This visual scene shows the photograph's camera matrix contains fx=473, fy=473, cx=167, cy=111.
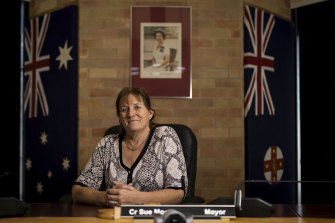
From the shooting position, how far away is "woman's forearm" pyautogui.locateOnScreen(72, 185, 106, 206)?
2207 millimetres

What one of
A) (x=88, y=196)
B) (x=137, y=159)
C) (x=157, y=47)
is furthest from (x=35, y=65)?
(x=88, y=196)

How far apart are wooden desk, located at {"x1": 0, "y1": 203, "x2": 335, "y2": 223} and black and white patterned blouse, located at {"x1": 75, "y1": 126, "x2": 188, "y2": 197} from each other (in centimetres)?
43

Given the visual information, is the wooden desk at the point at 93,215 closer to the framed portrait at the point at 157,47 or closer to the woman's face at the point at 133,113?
the woman's face at the point at 133,113

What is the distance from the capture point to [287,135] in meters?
4.36

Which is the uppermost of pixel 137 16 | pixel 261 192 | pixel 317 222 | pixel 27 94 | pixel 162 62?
pixel 137 16

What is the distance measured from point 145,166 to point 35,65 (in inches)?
84.6

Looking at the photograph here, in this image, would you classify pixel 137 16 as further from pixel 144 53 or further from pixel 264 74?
pixel 264 74

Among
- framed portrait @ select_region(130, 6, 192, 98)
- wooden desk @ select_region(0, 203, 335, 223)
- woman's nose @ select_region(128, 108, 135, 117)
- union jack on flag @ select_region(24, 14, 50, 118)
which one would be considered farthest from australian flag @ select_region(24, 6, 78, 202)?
wooden desk @ select_region(0, 203, 335, 223)

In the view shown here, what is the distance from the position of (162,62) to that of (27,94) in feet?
4.24

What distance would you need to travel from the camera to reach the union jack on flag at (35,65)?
162 inches

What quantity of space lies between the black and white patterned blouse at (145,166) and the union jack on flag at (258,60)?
165cm

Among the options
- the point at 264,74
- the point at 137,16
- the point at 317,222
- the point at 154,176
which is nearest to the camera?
the point at 317,222

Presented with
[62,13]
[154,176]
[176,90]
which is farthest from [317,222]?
[62,13]

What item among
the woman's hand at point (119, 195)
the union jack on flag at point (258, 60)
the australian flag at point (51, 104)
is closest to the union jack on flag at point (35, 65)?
the australian flag at point (51, 104)
